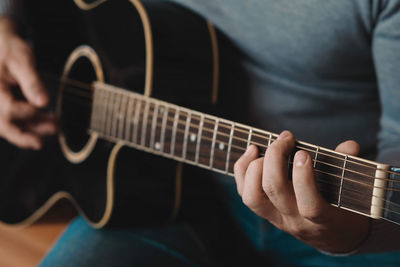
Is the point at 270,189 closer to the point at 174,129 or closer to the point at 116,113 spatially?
the point at 174,129

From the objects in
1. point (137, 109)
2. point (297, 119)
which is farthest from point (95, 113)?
point (297, 119)

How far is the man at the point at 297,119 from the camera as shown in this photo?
520mm

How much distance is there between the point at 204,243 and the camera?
2.75 feet

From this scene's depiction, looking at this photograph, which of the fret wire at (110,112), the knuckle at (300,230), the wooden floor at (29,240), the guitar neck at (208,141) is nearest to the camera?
the guitar neck at (208,141)

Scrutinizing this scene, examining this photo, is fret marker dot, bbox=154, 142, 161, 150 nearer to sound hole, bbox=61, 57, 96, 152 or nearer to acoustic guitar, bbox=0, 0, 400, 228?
acoustic guitar, bbox=0, 0, 400, 228

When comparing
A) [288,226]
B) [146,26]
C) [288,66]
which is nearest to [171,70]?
[146,26]

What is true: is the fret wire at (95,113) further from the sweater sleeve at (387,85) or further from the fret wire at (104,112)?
the sweater sleeve at (387,85)

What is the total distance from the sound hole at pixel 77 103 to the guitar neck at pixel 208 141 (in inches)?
1.4

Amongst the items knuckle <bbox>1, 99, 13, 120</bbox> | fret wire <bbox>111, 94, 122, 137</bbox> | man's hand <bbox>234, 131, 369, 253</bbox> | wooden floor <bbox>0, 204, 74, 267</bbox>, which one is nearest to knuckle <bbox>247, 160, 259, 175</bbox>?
man's hand <bbox>234, 131, 369, 253</bbox>

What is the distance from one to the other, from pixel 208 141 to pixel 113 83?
11.3 inches

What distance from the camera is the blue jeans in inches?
29.4

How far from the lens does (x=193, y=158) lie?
0.62 m

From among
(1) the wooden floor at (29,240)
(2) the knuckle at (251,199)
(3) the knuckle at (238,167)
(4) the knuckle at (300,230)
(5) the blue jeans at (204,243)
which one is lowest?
(1) the wooden floor at (29,240)

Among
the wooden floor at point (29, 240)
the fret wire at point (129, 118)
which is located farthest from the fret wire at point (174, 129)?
the wooden floor at point (29, 240)
